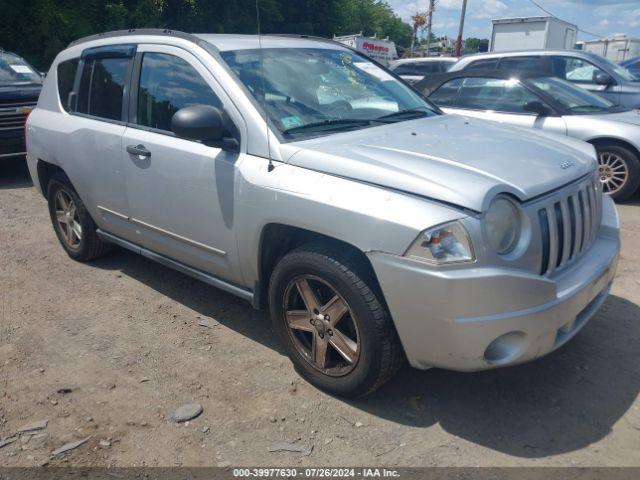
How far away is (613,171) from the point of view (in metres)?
6.73

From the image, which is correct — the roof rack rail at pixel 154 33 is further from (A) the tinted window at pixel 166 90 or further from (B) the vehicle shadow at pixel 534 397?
(B) the vehicle shadow at pixel 534 397

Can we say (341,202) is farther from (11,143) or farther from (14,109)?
(14,109)

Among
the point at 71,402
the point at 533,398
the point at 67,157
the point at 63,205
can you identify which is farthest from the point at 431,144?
the point at 63,205

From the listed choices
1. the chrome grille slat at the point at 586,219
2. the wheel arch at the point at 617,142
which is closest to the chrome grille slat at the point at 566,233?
the chrome grille slat at the point at 586,219

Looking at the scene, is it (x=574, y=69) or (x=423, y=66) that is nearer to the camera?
(x=574, y=69)

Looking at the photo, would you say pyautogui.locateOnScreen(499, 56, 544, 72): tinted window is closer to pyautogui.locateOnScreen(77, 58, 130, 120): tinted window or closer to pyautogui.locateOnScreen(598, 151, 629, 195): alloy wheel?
pyautogui.locateOnScreen(598, 151, 629, 195): alloy wheel

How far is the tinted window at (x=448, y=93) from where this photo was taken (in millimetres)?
7582

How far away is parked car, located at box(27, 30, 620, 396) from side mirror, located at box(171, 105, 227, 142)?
12 mm

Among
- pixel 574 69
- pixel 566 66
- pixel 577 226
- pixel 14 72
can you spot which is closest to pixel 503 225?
pixel 577 226

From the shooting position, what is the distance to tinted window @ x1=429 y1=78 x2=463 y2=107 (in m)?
7.58

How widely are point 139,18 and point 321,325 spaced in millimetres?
18237

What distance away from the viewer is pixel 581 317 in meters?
3.04

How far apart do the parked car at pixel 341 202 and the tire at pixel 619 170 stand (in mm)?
3465

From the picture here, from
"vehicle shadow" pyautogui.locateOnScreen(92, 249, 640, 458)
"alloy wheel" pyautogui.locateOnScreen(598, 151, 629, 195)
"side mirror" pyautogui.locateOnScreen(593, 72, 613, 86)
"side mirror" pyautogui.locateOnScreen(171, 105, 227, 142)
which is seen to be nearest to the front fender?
"side mirror" pyautogui.locateOnScreen(171, 105, 227, 142)
